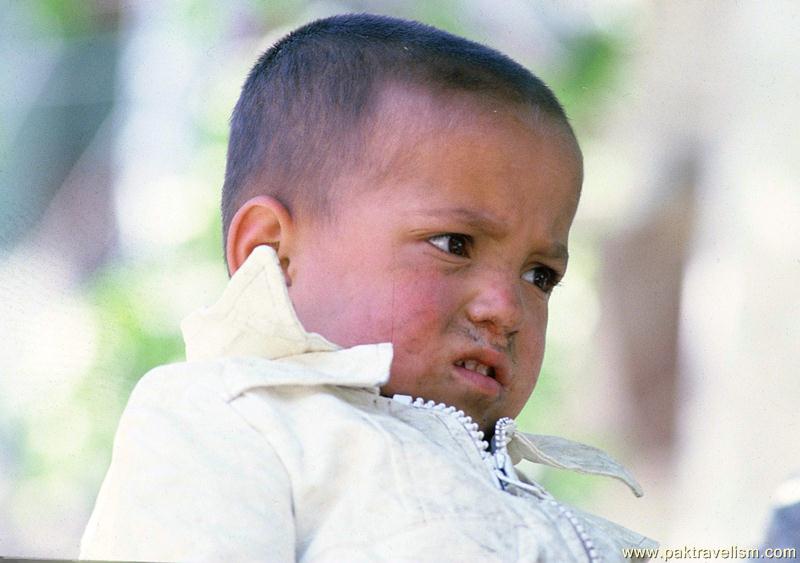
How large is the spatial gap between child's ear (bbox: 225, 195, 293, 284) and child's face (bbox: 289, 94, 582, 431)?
0.7 inches

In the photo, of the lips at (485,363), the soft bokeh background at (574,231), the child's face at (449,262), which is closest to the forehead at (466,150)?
the child's face at (449,262)

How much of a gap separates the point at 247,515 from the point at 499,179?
0.40 metres

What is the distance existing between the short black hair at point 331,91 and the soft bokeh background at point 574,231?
13.9 inches

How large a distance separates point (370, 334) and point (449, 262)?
3.4 inches

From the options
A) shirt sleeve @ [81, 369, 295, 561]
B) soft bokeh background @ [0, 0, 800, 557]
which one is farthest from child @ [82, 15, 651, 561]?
soft bokeh background @ [0, 0, 800, 557]

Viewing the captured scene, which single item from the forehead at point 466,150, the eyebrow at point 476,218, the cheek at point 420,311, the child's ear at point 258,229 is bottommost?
the cheek at point 420,311

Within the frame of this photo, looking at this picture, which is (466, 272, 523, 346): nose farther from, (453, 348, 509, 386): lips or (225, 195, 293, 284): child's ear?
(225, 195, 293, 284): child's ear

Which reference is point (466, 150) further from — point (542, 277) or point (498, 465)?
point (498, 465)

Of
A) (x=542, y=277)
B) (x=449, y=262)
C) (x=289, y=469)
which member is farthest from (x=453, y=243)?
(x=289, y=469)

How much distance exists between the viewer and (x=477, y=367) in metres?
1.04

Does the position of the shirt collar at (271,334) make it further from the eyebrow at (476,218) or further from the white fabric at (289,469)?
the eyebrow at (476,218)

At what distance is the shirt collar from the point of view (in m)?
0.94

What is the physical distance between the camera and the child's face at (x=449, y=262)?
1.02m

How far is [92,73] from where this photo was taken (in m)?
1.68
